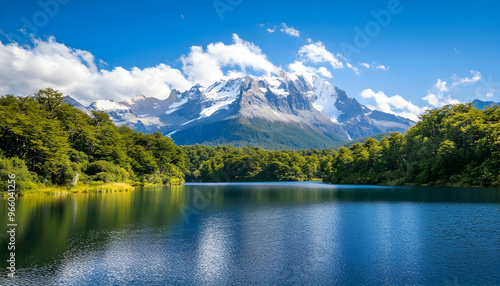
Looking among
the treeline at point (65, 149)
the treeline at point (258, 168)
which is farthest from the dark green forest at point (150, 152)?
the treeline at point (258, 168)

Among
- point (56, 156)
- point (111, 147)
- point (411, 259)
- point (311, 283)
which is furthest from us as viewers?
point (111, 147)

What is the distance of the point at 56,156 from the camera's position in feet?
207

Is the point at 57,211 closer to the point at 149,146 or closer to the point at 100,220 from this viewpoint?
the point at 100,220

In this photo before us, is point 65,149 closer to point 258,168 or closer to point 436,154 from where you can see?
point 436,154

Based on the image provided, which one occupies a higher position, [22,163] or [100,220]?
[22,163]

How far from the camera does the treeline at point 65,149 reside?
58.5 metres

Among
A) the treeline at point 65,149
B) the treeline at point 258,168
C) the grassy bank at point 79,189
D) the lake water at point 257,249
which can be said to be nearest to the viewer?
the lake water at point 257,249

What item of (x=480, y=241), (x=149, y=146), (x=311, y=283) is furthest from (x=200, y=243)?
(x=149, y=146)

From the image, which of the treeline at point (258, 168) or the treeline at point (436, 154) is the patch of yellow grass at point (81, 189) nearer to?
the treeline at point (436, 154)

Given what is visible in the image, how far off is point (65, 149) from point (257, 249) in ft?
202

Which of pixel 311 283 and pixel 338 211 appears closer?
pixel 311 283

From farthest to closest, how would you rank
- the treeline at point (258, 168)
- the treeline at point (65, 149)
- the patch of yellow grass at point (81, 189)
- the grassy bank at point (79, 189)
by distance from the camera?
the treeline at point (258, 168), the treeline at point (65, 149), the patch of yellow grass at point (81, 189), the grassy bank at point (79, 189)

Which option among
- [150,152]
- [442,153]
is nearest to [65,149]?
[150,152]

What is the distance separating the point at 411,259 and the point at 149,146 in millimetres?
Answer: 114282
